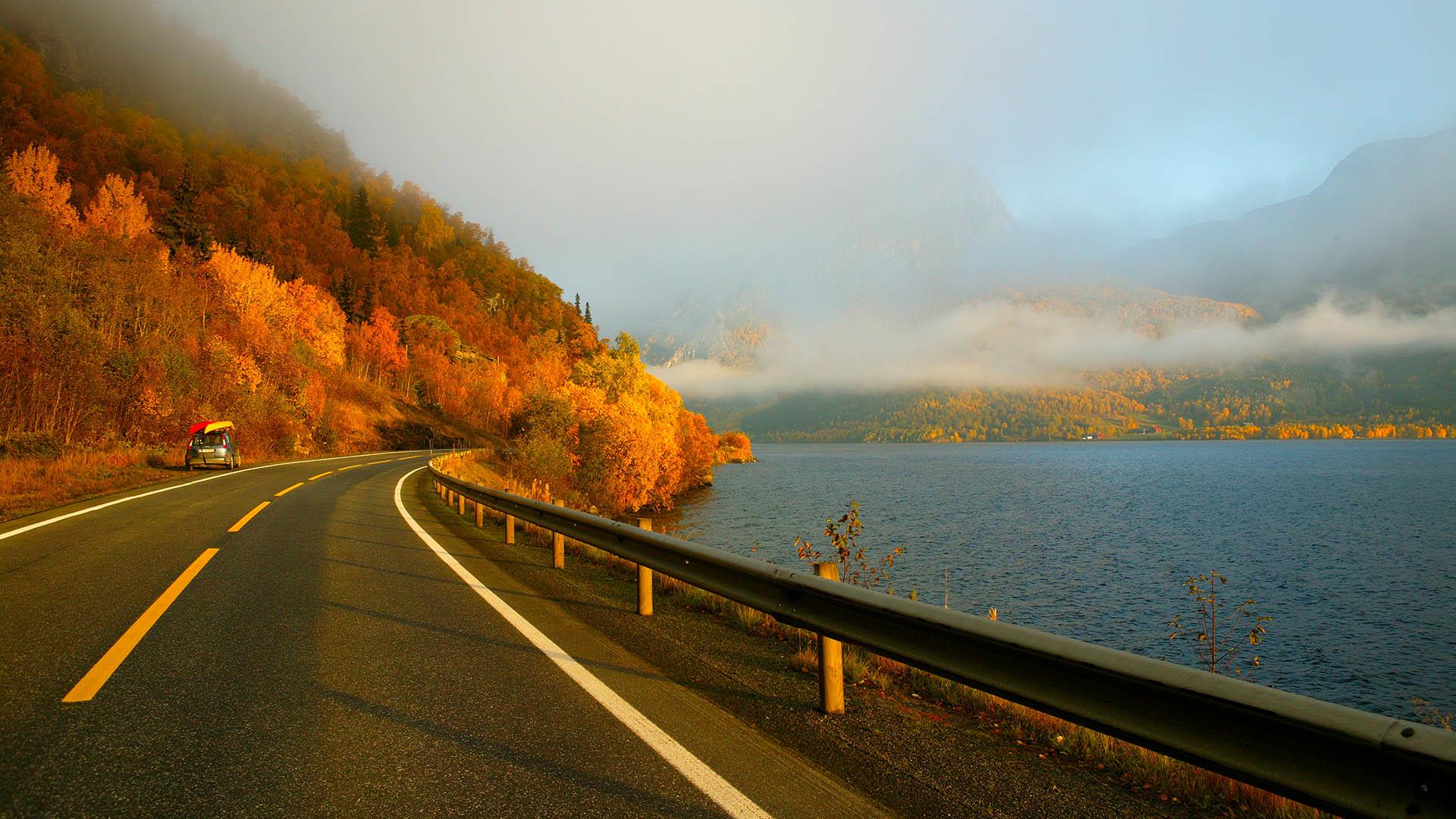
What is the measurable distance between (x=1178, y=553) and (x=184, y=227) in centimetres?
6786

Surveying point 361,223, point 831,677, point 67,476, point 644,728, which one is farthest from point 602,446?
point 361,223

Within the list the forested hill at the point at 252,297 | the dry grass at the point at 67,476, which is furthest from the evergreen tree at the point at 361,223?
the dry grass at the point at 67,476

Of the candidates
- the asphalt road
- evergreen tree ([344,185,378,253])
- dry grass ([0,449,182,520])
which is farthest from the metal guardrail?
evergreen tree ([344,185,378,253])

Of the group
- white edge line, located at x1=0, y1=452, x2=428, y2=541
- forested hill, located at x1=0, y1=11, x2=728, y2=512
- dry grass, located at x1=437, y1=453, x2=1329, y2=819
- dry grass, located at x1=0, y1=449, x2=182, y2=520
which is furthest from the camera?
forested hill, located at x1=0, y1=11, x2=728, y2=512

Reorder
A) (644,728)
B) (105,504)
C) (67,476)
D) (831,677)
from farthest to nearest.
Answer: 1. (67,476)
2. (105,504)
3. (831,677)
4. (644,728)

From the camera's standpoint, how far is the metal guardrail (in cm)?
201

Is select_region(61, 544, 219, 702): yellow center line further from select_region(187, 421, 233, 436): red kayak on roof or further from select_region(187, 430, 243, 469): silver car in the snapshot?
select_region(187, 421, 233, 436): red kayak on roof

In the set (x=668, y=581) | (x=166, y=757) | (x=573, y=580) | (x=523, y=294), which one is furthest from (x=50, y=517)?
(x=523, y=294)

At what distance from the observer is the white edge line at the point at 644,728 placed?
116 inches

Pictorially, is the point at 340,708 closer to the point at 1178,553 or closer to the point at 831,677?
the point at 831,677

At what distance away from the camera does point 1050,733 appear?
400 cm

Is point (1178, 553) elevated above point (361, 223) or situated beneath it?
situated beneath

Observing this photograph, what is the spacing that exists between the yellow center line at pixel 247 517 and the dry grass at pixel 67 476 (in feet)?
11.9

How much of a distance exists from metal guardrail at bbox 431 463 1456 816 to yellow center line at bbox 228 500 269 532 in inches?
428
